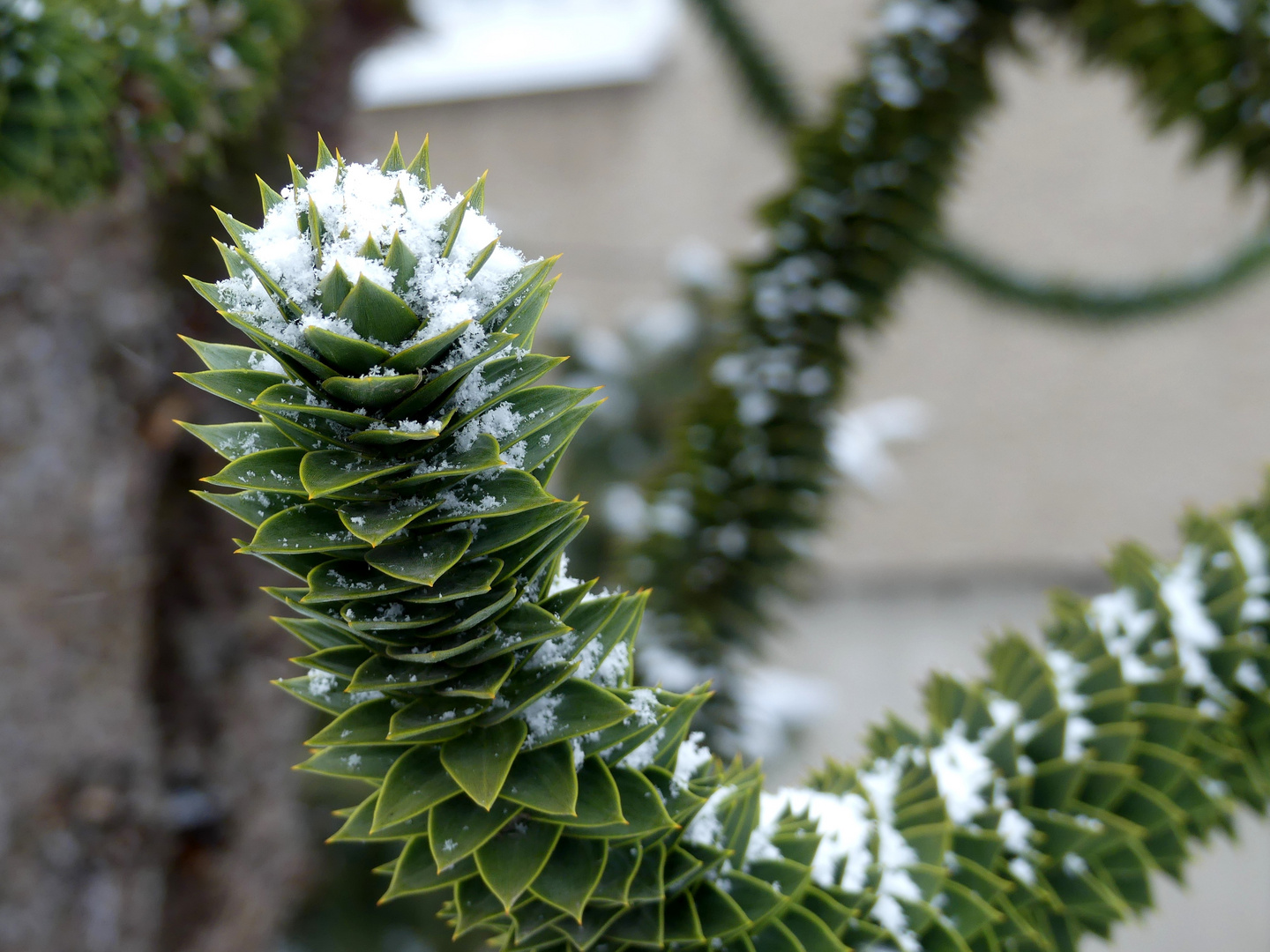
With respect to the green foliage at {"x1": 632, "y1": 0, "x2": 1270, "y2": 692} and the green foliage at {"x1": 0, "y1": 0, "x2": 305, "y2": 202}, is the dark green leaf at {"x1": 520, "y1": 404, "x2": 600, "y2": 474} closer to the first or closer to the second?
the green foliage at {"x1": 0, "y1": 0, "x2": 305, "y2": 202}

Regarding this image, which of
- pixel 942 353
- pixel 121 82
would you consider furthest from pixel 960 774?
pixel 942 353

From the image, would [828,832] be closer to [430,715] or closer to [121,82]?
[430,715]

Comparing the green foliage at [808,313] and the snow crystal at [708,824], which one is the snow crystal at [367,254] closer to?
the snow crystal at [708,824]

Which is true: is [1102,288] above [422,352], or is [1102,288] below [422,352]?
above

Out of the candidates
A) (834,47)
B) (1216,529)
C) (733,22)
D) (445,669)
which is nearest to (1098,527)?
(834,47)

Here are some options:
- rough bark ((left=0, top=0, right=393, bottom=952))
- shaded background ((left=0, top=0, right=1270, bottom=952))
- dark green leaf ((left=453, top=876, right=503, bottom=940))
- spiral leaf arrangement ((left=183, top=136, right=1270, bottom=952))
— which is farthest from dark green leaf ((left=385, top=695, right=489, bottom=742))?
shaded background ((left=0, top=0, right=1270, bottom=952))

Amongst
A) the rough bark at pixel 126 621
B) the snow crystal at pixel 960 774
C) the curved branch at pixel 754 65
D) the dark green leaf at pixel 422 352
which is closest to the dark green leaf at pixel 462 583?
the dark green leaf at pixel 422 352
